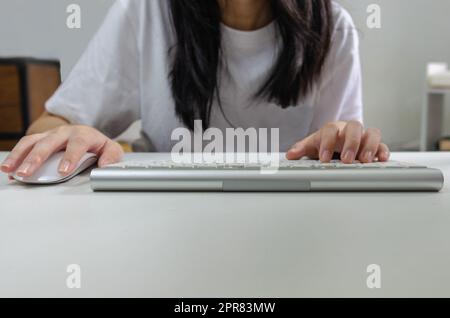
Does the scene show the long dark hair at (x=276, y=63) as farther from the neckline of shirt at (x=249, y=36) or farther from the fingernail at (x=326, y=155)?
the fingernail at (x=326, y=155)

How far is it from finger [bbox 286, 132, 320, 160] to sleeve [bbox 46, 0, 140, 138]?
466 millimetres

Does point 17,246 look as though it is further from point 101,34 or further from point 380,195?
point 101,34

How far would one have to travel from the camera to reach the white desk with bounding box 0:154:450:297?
0.60 feet

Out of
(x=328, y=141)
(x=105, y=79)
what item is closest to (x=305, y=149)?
(x=328, y=141)

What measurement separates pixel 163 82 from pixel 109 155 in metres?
0.44

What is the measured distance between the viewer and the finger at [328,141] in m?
0.46

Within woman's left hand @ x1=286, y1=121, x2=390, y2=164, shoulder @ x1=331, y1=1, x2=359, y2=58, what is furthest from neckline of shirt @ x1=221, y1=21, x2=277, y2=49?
woman's left hand @ x1=286, y1=121, x2=390, y2=164

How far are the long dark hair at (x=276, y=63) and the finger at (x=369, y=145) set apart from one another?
0.38 metres

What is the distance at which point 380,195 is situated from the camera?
340mm

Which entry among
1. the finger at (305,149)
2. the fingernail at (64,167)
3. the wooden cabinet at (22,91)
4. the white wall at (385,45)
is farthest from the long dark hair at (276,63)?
the wooden cabinet at (22,91)

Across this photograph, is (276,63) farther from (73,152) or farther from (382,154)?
(73,152)

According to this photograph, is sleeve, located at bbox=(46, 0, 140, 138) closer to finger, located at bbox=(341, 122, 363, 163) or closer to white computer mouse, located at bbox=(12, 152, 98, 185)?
white computer mouse, located at bbox=(12, 152, 98, 185)

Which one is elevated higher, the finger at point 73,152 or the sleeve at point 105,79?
the sleeve at point 105,79
